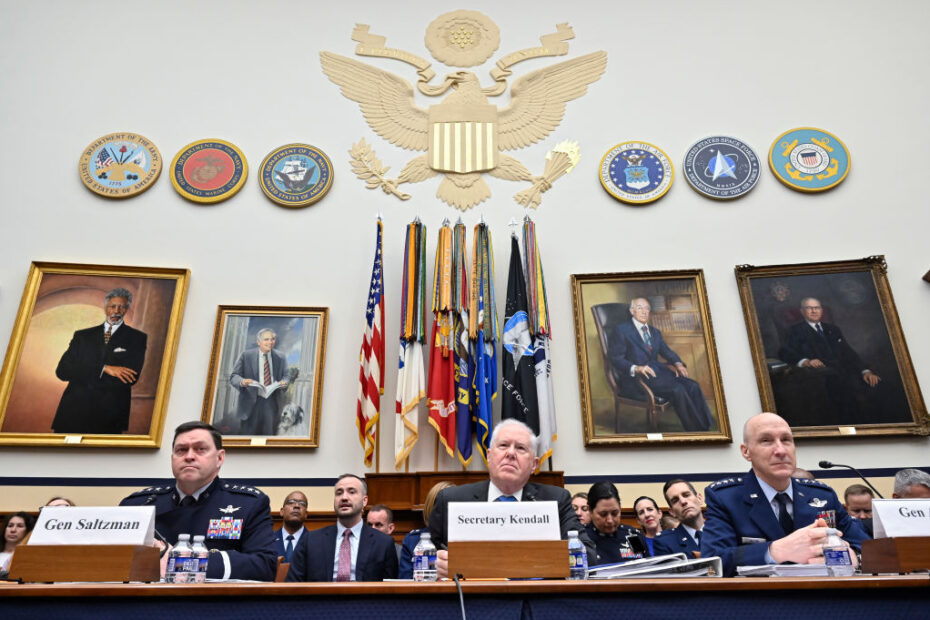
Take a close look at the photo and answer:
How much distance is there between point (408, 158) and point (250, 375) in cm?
298

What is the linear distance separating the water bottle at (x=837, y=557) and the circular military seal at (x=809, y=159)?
5662mm

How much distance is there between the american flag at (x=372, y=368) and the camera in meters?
6.17

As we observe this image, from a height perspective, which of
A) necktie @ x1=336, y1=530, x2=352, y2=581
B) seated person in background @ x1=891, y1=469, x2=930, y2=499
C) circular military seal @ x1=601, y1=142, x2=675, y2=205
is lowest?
necktie @ x1=336, y1=530, x2=352, y2=581

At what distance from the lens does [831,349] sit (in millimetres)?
6355

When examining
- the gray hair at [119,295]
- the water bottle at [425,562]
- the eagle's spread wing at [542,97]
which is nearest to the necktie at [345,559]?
the water bottle at [425,562]

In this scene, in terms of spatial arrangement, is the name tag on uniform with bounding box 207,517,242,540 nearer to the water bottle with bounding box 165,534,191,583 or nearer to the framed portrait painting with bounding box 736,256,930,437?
the water bottle with bounding box 165,534,191,583

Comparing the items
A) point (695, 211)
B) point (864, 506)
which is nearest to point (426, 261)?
point (695, 211)

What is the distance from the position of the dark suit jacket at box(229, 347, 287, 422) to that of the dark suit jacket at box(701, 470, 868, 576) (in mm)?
4438

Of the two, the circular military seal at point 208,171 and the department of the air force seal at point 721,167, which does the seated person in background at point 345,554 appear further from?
the department of the air force seal at point 721,167

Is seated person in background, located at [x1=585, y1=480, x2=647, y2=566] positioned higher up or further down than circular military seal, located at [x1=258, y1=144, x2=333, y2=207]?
further down

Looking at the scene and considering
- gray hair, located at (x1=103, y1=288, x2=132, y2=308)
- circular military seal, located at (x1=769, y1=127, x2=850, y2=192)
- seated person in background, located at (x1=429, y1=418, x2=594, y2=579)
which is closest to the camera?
seated person in background, located at (x1=429, y1=418, x2=594, y2=579)

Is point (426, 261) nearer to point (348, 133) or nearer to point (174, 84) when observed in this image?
point (348, 133)

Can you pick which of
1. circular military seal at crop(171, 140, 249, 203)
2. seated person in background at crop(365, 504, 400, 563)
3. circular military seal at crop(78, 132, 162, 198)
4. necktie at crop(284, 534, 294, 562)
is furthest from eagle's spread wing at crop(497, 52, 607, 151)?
necktie at crop(284, 534, 294, 562)

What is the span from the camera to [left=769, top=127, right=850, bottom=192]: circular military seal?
7.02 m
